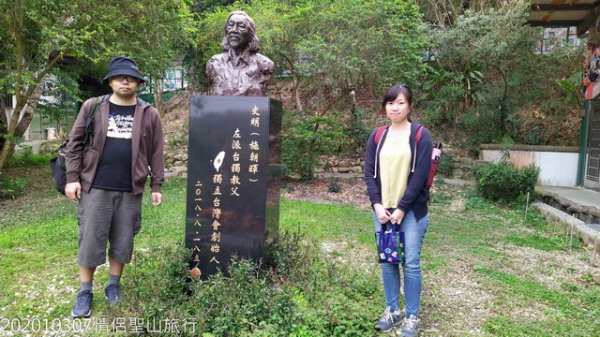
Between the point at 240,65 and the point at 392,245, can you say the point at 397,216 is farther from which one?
the point at 240,65

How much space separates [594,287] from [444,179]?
6706mm

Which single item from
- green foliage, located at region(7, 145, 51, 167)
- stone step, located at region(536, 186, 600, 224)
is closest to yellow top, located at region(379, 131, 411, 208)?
stone step, located at region(536, 186, 600, 224)

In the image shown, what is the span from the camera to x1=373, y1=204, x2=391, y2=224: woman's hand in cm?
282

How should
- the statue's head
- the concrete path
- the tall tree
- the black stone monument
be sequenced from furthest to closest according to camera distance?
the concrete path → the tall tree → the statue's head → the black stone monument

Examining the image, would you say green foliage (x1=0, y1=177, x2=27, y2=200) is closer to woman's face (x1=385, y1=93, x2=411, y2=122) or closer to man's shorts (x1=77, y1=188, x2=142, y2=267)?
man's shorts (x1=77, y1=188, x2=142, y2=267)

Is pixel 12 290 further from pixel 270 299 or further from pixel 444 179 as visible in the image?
pixel 444 179

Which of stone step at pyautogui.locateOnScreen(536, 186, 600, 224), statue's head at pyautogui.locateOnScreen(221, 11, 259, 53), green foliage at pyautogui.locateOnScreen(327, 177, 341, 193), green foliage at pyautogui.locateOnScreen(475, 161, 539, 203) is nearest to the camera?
statue's head at pyautogui.locateOnScreen(221, 11, 259, 53)

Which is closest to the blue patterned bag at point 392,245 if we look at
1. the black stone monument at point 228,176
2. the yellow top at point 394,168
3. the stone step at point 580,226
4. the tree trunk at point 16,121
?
the yellow top at point 394,168

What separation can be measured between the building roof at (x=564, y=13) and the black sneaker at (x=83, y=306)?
9.88 metres

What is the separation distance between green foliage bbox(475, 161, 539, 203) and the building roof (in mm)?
3634

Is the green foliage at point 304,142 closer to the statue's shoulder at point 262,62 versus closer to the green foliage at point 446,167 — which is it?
the green foliage at point 446,167

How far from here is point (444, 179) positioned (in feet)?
35.4

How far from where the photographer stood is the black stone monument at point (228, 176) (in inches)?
136

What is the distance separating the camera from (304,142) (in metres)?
9.81
